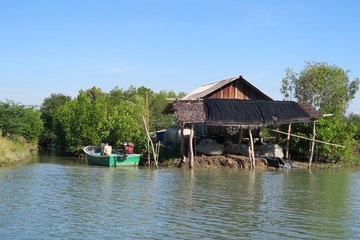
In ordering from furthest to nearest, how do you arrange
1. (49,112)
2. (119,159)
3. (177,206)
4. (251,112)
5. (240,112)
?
(49,112) < (119,159) < (251,112) < (240,112) < (177,206)

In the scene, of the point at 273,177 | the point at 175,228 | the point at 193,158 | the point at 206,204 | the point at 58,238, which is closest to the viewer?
the point at 58,238

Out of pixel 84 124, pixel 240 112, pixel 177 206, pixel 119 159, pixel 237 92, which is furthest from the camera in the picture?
pixel 84 124

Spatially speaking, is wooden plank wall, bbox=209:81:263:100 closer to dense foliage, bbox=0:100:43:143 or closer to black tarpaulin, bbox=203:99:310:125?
black tarpaulin, bbox=203:99:310:125

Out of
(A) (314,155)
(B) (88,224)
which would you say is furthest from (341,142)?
(B) (88,224)

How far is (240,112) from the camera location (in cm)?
2459

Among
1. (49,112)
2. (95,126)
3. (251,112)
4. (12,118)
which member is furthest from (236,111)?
(49,112)

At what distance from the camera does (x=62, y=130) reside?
37.4 meters

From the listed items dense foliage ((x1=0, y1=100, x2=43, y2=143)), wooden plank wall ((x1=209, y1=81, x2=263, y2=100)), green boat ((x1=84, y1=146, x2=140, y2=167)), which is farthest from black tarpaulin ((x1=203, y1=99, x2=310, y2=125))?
dense foliage ((x1=0, y1=100, x2=43, y2=143))

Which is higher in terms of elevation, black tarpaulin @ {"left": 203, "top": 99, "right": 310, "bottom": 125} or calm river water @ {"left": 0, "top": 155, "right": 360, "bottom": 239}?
black tarpaulin @ {"left": 203, "top": 99, "right": 310, "bottom": 125}

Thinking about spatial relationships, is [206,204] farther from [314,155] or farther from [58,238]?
[314,155]

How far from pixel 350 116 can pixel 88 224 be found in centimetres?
5118

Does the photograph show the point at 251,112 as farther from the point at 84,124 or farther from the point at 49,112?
the point at 49,112

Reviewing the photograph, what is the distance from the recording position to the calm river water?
402 inches

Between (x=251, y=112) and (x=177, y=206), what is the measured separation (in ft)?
41.4
